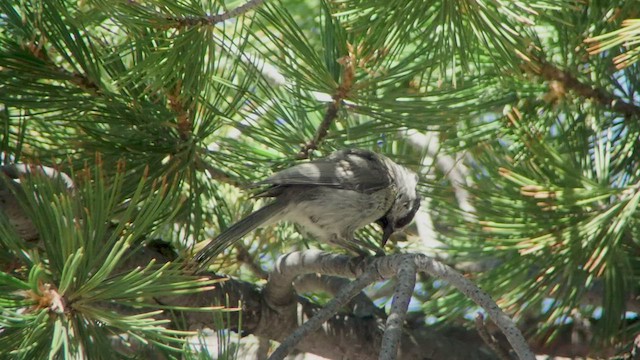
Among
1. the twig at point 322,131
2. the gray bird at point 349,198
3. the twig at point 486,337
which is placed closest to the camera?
the twig at point 486,337

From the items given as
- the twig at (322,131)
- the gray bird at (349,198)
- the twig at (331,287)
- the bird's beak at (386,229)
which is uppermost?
the twig at (322,131)

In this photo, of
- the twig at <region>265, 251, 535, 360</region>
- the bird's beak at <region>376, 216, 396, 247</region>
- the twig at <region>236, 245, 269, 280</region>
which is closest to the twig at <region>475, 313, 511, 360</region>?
the twig at <region>265, 251, 535, 360</region>

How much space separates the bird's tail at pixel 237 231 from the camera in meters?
→ 2.50

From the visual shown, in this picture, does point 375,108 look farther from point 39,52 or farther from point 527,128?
point 39,52

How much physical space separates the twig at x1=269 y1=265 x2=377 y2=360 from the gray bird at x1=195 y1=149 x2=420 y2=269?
967mm

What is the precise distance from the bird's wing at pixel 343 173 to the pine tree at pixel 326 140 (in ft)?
0.21

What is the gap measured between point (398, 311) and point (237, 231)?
1017 mm

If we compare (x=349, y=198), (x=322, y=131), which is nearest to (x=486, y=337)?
(x=322, y=131)

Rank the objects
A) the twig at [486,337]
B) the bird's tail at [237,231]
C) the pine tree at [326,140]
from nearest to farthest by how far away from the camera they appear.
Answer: the pine tree at [326,140] → the twig at [486,337] → the bird's tail at [237,231]

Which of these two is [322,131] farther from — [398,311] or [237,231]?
[398,311]

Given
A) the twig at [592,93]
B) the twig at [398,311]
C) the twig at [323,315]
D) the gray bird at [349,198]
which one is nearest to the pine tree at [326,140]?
the twig at [592,93]

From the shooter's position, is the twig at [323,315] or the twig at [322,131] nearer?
the twig at [323,315]

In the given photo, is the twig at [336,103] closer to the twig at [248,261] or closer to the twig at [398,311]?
the twig at [248,261]

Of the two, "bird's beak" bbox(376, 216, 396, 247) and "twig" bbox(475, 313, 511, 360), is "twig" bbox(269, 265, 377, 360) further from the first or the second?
"bird's beak" bbox(376, 216, 396, 247)
